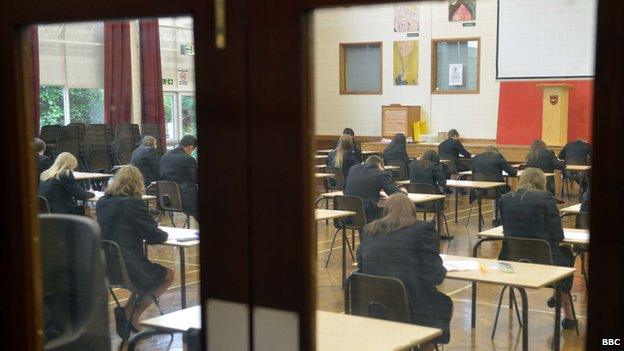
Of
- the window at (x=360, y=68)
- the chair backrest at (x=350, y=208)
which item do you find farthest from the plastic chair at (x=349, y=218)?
the window at (x=360, y=68)

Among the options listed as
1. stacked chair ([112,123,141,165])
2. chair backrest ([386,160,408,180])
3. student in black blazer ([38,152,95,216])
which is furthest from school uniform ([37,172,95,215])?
chair backrest ([386,160,408,180])

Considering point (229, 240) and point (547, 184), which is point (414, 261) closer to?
point (547, 184)

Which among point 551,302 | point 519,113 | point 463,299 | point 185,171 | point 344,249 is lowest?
point 551,302

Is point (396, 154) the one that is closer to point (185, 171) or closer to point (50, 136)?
point (185, 171)

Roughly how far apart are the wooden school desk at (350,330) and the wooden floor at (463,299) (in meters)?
0.02

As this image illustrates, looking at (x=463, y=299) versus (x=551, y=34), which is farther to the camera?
(x=463, y=299)

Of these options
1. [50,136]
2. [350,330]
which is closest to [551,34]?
[350,330]

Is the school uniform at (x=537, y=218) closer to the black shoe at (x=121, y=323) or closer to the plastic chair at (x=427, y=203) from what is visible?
the plastic chair at (x=427, y=203)

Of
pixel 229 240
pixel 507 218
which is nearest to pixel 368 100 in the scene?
pixel 229 240

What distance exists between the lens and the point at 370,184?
1776 millimetres

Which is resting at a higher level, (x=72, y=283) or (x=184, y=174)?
(x=184, y=174)

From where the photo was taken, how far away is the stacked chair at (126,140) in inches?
62.1

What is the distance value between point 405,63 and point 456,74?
0.15 meters

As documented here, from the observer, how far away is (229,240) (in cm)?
132
